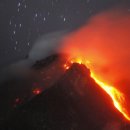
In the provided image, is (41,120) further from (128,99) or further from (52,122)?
(128,99)

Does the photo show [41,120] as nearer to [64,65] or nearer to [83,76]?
[83,76]

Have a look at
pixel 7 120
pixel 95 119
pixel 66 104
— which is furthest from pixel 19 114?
pixel 95 119

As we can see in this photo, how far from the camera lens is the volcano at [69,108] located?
262 ft

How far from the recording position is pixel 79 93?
88.7 m

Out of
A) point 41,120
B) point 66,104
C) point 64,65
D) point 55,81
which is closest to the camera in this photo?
point 41,120

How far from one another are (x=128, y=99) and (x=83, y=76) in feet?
37.8

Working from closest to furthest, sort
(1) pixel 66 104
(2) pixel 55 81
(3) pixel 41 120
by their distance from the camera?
(3) pixel 41 120 → (1) pixel 66 104 → (2) pixel 55 81

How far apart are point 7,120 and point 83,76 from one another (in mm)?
19065

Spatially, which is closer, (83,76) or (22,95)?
(83,76)

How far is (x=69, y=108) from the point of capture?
281 feet

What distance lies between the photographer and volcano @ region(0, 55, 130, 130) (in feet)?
262

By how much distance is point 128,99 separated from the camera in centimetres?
9056

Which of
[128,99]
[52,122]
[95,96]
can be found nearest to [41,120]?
[52,122]

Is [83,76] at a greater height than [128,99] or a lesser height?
greater
